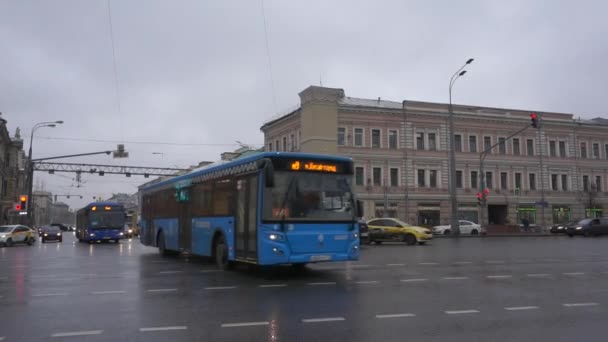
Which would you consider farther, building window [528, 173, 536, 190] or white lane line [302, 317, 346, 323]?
building window [528, 173, 536, 190]

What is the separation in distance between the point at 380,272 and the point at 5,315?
30.8 ft

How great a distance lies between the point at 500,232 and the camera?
46.3 meters

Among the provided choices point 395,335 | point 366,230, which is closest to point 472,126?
point 366,230

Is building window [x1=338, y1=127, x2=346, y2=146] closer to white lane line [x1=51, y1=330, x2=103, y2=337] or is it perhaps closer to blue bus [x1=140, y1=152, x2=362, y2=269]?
blue bus [x1=140, y1=152, x2=362, y2=269]

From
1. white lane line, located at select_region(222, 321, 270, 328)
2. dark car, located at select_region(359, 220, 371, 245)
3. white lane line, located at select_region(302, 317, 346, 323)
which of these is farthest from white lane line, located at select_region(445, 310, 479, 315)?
dark car, located at select_region(359, 220, 371, 245)

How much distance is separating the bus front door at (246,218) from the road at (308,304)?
0.71 meters

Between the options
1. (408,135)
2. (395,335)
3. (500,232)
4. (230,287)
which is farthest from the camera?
(408,135)

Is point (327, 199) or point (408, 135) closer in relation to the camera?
point (327, 199)

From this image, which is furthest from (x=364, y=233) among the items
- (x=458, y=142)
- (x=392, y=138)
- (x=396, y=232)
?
(x=458, y=142)

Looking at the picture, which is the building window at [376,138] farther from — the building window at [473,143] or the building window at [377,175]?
the building window at [473,143]

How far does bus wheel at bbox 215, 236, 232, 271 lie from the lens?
1509 centimetres

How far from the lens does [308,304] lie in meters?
9.70

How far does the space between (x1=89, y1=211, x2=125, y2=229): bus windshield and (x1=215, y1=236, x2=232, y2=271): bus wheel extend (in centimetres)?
2315

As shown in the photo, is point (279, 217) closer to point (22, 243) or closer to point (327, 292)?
point (327, 292)
